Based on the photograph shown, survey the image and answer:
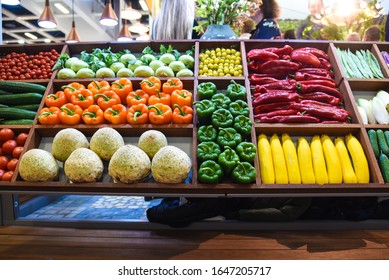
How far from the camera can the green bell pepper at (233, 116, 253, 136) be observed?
2.43 meters

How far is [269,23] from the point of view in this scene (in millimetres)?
3885

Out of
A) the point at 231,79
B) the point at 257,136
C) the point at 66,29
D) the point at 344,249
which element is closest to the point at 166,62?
the point at 231,79

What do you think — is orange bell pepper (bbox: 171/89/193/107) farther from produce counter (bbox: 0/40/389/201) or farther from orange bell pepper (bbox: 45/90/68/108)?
orange bell pepper (bbox: 45/90/68/108)

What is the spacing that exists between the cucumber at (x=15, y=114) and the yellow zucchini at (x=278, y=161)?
2.27 metres

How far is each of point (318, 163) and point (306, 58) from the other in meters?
1.21

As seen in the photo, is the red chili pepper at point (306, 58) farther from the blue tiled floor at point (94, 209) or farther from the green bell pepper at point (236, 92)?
the blue tiled floor at point (94, 209)

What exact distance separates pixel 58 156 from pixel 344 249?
244cm

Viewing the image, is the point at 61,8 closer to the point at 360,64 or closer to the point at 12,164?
the point at 12,164

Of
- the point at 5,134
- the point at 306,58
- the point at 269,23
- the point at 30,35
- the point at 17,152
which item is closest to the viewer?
the point at 17,152

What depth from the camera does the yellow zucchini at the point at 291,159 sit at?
91.8 inches

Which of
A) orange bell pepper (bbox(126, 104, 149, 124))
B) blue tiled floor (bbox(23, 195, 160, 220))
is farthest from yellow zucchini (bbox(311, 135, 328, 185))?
blue tiled floor (bbox(23, 195, 160, 220))

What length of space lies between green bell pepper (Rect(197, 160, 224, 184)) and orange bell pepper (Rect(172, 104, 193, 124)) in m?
0.51

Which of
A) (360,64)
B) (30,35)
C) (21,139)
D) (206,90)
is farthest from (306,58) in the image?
(30,35)

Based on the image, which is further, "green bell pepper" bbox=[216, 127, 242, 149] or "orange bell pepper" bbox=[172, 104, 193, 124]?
"orange bell pepper" bbox=[172, 104, 193, 124]
